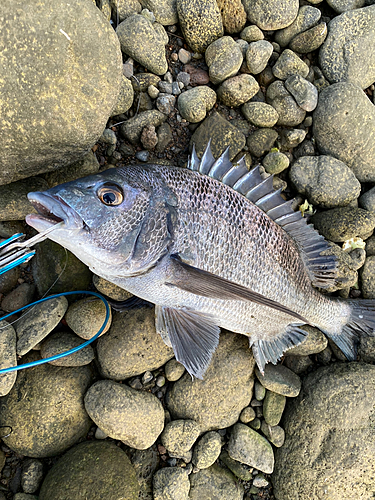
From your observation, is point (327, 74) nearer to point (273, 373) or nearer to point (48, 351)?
point (273, 373)

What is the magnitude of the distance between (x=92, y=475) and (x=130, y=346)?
0.90 m

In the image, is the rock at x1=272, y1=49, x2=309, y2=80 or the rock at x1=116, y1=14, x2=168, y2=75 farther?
the rock at x1=272, y1=49, x2=309, y2=80

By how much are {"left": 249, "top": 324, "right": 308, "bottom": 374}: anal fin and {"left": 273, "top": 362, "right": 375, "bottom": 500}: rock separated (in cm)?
42

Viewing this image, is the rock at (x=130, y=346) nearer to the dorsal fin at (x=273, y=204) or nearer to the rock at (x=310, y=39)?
the dorsal fin at (x=273, y=204)

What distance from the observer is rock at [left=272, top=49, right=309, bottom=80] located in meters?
2.95

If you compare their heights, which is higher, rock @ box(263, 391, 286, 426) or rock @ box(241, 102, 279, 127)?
rock @ box(241, 102, 279, 127)

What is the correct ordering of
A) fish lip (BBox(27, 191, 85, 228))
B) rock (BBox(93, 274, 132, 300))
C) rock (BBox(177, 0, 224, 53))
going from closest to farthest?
fish lip (BBox(27, 191, 85, 228)) → rock (BBox(93, 274, 132, 300)) → rock (BBox(177, 0, 224, 53))

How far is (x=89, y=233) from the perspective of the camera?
1745 mm

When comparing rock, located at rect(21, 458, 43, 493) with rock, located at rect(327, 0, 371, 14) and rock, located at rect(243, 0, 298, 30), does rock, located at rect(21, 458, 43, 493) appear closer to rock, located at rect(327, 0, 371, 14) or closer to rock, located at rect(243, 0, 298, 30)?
rock, located at rect(243, 0, 298, 30)

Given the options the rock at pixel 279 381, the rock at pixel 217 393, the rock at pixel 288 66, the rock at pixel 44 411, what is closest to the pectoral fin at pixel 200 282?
the rock at pixel 217 393

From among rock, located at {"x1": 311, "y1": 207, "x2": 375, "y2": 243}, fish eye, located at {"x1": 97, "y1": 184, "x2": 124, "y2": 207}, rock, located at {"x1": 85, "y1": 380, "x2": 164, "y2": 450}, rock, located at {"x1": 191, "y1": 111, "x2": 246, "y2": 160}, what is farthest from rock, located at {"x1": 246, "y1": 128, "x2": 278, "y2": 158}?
rock, located at {"x1": 85, "y1": 380, "x2": 164, "y2": 450}

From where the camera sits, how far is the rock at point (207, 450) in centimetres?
256

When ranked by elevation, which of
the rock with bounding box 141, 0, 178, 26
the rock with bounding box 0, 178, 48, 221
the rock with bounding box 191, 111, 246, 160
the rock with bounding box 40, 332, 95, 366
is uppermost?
the rock with bounding box 141, 0, 178, 26

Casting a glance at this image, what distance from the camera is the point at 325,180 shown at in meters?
2.89
